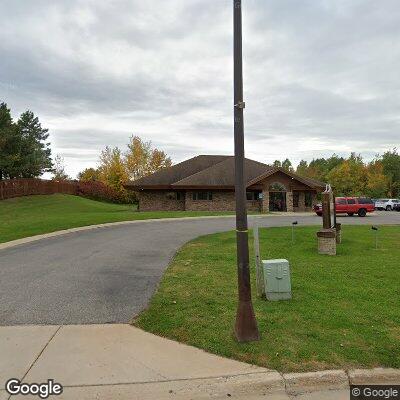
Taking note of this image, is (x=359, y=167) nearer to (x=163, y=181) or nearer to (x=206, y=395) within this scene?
(x=163, y=181)

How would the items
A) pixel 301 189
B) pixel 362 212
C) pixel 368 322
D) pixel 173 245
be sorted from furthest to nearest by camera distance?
pixel 301 189 → pixel 362 212 → pixel 173 245 → pixel 368 322

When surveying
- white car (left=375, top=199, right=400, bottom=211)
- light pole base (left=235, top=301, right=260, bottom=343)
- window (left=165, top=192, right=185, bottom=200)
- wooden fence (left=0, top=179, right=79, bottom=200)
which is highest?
wooden fence (left=0, top=179, right=79, bottom=200)

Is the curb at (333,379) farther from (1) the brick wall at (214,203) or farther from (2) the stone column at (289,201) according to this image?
(2) the stone column at (289,201)

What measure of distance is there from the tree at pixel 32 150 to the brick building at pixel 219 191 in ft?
67.4

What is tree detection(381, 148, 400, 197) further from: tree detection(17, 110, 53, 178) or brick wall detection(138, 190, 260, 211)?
tree detection(17, 110, 53, 178)

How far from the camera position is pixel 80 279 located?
9.20m

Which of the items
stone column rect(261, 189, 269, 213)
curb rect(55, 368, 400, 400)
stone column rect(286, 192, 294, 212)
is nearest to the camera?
curb rect(55, 368, 400, 400)

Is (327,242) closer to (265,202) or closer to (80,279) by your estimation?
(80,279)

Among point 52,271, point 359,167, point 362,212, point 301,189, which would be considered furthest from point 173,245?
point 359,167

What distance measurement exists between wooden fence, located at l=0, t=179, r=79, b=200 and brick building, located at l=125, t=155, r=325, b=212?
15861 mm

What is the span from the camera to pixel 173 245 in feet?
49.7

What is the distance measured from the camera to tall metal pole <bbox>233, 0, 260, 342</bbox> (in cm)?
534

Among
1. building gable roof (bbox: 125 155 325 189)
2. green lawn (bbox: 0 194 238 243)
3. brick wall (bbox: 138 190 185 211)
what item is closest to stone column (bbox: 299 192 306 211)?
building gable roof (bbox: 125 155 325 189)

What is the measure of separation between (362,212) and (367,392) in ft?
106
